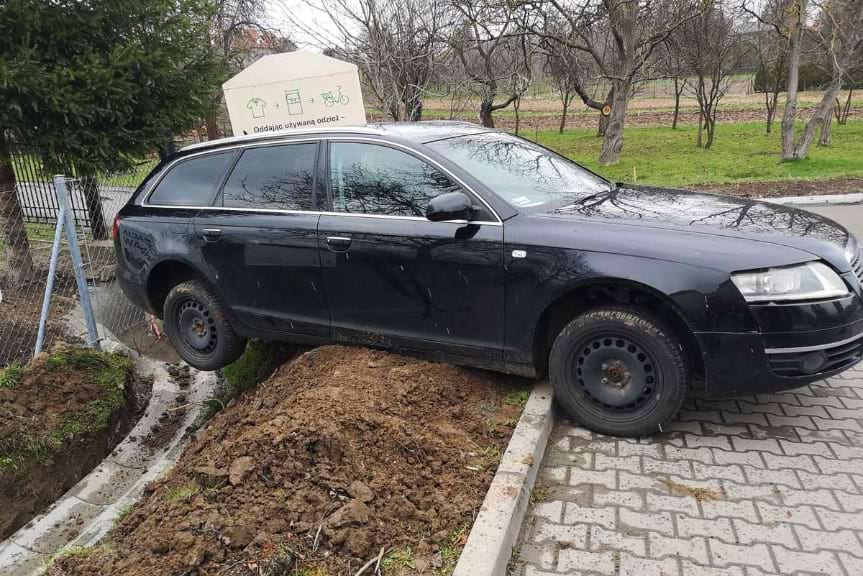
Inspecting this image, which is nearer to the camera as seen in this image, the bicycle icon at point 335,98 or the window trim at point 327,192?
the window trim at point 327,192

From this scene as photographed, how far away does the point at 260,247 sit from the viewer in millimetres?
4418

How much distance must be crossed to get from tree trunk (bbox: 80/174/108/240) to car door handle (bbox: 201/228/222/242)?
273cm

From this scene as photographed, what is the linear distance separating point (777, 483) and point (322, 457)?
2205mm

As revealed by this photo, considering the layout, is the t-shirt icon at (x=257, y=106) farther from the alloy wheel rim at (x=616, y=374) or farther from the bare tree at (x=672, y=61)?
the bare tree at (x=672, y=61)

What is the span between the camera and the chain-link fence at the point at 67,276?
632 cm

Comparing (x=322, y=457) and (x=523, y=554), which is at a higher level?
(x=322, y=457)

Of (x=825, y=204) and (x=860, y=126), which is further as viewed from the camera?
(x=860, y=126)

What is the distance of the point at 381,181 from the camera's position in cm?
407

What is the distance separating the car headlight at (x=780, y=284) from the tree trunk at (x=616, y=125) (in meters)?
13.8

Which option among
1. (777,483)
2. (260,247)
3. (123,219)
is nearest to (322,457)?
(260,247)

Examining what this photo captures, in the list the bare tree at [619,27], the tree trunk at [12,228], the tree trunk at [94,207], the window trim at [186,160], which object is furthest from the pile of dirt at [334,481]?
the bare tree at [619,27]

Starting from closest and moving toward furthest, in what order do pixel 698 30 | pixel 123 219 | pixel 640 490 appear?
pixel 640 490 → pixel 123 219 → pixel 698 30

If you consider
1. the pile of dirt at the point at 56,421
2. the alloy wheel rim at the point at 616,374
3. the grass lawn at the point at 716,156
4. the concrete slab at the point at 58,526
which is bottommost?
the concrete slab at the point at 58,526

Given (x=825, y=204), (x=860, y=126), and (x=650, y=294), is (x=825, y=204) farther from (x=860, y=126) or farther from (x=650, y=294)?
(x=860, y=126)
